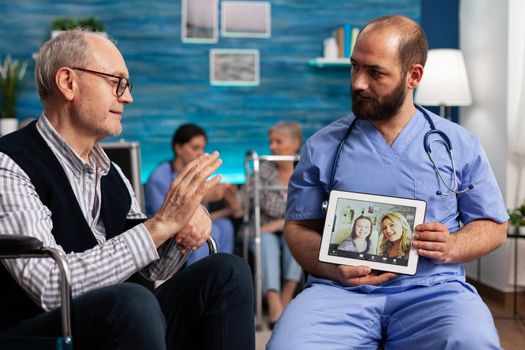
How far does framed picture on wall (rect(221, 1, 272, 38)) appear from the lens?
5391 mm

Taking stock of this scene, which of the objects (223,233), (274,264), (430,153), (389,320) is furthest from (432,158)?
(223,233)

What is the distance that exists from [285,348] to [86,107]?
0.74m

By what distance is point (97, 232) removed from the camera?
1923 mm

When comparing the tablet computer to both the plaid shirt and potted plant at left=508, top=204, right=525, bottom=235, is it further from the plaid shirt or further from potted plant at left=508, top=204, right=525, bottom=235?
potted plant at left=508, top=204, right=525, bottom=235

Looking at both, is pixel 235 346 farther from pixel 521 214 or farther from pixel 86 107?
pixel 521 214

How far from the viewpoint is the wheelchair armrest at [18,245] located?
1475mm

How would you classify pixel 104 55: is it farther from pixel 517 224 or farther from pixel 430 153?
pixel 517 224

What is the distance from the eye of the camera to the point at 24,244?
1.48 m

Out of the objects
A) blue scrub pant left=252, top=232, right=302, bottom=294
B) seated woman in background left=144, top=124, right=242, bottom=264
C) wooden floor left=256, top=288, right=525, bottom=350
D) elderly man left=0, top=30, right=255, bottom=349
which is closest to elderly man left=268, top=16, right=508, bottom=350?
elderly man left=0, top=30, right=255, bottom=349

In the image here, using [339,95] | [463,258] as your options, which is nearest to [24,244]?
[463,258]

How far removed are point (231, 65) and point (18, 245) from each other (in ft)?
13.3

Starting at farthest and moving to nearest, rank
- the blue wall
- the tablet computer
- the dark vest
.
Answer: the blue wall < the tablet computer < the dark vest

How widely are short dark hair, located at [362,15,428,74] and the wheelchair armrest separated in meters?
1.09

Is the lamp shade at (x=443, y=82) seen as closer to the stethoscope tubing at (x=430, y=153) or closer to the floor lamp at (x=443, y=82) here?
the floor lamp at (x=443, y=82)
